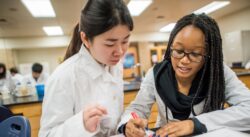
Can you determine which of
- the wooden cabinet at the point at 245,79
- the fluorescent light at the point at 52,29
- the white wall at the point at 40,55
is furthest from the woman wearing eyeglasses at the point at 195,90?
the white wall at the point at 40,55

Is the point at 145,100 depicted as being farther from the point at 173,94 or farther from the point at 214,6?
the point at 214,6

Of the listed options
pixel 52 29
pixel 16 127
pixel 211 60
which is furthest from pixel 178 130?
pixel 52 29

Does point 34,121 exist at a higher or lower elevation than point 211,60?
lower

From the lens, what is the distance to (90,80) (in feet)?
2.94

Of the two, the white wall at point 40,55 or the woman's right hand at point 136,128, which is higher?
the white wall at point 40,55

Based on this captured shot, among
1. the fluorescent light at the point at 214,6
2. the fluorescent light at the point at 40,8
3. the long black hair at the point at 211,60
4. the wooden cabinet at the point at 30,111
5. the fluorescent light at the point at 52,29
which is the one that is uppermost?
the fluorescent light at the point at 214,6

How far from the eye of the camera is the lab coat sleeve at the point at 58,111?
73 centimetres

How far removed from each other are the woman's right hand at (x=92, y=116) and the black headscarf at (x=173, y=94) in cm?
44

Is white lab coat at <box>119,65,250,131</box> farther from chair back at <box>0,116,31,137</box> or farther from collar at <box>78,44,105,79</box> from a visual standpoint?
chair back at <box>0,116,31,137</box>

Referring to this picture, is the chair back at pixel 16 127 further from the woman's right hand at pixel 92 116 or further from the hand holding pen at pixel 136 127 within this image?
the hand holding pen at pixel 136 127

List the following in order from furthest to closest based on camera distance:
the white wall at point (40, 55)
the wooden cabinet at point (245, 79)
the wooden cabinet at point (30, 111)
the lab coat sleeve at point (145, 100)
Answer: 1. the white wall at point (40, 55)
2. the wooden cabinet at point (245, 79)
3. the wooden cabinet at point (30, 111)
4. the lab coat sleeve at point (145, 100)

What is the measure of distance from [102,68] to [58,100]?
25 cm

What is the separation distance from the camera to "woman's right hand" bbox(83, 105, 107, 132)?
678 millimetres

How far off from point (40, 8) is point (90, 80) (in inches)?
153
